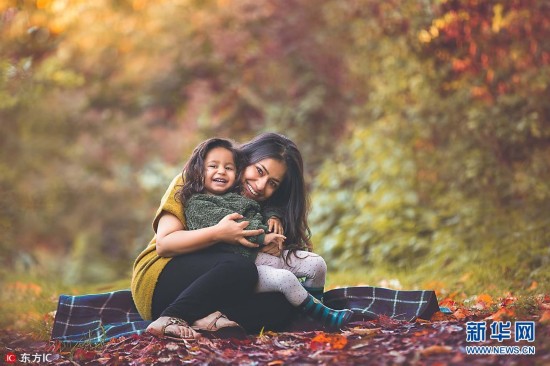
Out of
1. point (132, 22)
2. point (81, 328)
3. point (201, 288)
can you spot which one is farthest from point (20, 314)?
point (132, 22)

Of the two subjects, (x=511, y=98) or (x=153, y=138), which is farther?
(x=153, y=138)

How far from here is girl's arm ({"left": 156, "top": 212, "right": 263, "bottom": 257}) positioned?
3.35m

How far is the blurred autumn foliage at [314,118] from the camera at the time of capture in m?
5.95

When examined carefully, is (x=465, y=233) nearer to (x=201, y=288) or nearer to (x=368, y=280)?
(x=368, y=280)

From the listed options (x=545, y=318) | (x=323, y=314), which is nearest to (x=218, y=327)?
(x=323, y=314)

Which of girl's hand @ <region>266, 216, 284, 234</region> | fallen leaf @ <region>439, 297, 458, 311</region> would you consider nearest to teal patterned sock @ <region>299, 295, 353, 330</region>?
girl's hand @ <region>266, 216, 284, 234</region>

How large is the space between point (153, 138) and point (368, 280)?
7.49m

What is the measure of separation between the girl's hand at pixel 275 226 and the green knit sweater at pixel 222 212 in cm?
7

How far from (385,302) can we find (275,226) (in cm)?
73

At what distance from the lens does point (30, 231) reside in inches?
466

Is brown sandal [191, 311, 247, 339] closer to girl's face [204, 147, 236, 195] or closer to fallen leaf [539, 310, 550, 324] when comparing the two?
girl's face [204, 147, 236, 195]

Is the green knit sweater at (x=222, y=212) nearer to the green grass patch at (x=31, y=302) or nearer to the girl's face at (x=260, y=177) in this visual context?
the girl's face at (x=260, y=177)

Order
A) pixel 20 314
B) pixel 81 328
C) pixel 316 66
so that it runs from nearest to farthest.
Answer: pixel 81 328, pixel 20 314, pixel 316 66

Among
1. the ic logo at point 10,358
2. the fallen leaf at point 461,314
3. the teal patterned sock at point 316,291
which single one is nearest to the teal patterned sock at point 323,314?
the teal patterned sock at point 316,291
